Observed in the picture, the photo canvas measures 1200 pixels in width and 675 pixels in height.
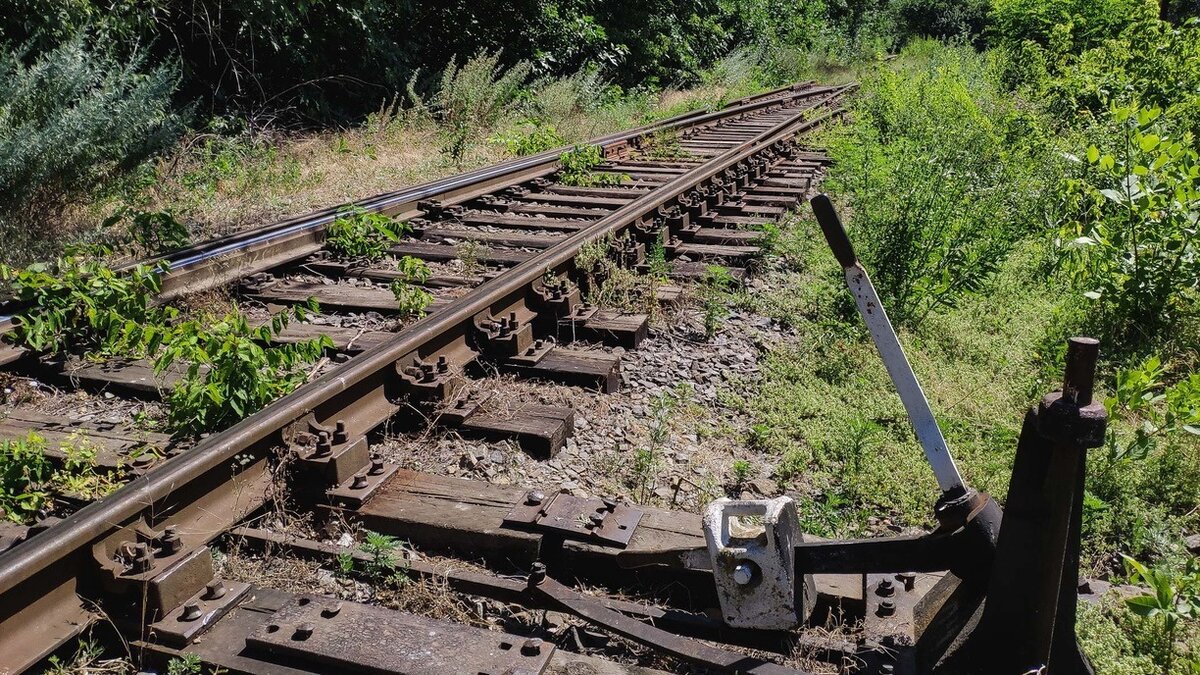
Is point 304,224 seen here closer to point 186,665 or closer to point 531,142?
point 186,665

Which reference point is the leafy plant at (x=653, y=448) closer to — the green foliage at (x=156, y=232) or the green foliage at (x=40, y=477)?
the green foliage at (x=40, y=477)

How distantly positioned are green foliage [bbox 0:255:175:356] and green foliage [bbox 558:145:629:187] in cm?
453

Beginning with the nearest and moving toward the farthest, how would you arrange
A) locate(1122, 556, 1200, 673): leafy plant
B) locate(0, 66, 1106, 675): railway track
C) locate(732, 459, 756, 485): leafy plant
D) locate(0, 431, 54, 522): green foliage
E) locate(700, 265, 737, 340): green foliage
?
locate(0, 66, 1106, 675): railway track → locate(1122, 556, 1200, 673): leafy plant → locate(0, 431, 54, 522): green foliage → locate(732, 459, 756, 485): leafy plant → locate(700, 265, 737, 340): green foliage

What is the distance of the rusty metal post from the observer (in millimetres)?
1673

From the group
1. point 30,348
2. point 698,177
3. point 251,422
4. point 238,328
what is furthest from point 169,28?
point 251,422

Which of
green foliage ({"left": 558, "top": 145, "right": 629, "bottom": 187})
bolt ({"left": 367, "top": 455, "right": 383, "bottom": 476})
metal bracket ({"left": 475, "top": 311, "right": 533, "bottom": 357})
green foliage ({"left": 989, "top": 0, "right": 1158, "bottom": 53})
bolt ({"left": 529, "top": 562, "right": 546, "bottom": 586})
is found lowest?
bolt ({"left": 529, "top": 562, "right": 546, "bottom": 586})

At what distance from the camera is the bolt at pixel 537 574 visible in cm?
263

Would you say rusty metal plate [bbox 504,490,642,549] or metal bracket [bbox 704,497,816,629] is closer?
metal bracket [bbox 704,497,816,629]

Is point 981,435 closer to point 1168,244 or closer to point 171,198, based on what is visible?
point 1168,244

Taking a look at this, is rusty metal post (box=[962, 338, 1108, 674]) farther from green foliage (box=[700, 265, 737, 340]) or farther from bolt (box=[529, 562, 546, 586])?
green foliage (box=[700, 265, 737, 340])

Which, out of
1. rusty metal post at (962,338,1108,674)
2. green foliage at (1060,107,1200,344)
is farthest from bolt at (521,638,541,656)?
green foliage at (1060,107,1200,344)

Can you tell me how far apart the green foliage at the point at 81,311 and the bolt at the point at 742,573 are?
9.72ft

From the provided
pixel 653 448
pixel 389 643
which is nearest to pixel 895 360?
pixel 389 643

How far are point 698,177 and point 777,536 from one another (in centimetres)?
607
